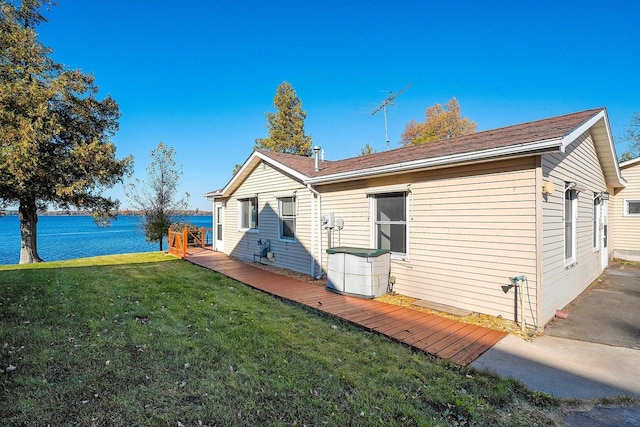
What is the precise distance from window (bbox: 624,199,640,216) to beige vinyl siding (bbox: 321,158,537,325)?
1050 cm

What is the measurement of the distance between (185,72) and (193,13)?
159 inches

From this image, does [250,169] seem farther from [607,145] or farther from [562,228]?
[607,145]

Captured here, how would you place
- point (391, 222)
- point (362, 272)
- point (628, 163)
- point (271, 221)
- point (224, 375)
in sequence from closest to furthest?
point (224, 375), point (362, 272), point (391, 222), point (271, 221), point (628, 163)

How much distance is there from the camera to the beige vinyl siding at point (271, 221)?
30.4 feet

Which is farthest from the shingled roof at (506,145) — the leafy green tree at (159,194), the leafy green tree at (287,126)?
the leafy green tree at (287,126)

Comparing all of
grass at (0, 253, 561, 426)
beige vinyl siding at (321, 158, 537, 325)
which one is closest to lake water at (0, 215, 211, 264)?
grass at (0, 253, 561, 426)

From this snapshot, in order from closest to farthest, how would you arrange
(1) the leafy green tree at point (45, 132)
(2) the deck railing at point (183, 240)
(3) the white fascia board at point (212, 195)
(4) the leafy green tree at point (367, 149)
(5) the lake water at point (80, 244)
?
(1) the leafy green tree at point (45, 132) → (2) the deck railing at point (183, 240) → (3) the white fascia board at point (212, 195) → (5) the lake water at point (80, 244) → (4) the leafy green tree at point (367, 149)

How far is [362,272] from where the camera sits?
6520 millimetres

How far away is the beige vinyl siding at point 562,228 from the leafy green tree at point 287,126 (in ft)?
73.6

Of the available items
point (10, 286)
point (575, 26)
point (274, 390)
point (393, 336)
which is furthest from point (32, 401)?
point (575, 26)

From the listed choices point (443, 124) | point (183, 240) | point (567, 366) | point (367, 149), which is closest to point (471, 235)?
point (567, 366)

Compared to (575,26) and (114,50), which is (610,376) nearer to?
(575,26)

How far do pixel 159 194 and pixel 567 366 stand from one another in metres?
19.1

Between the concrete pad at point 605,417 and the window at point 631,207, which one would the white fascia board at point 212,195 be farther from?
the window at point 631,207
